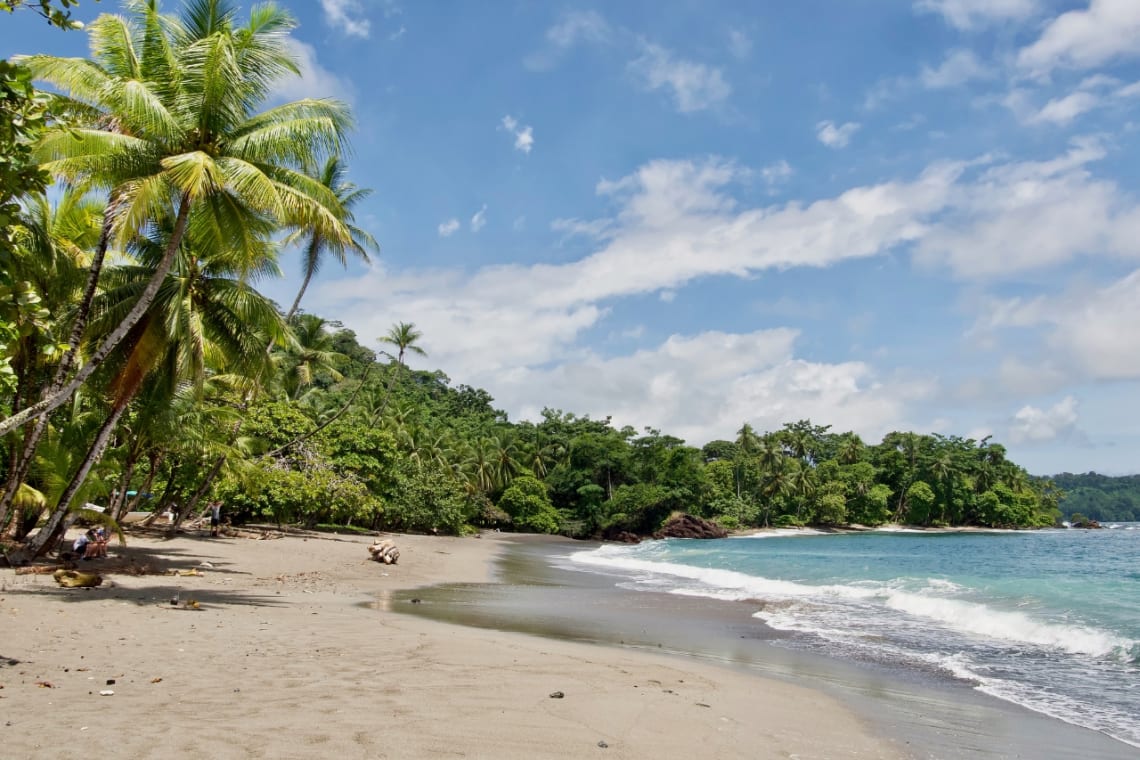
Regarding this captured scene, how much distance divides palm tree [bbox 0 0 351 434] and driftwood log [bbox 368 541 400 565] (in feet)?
39.6

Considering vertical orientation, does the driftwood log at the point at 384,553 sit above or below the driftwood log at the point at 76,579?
below

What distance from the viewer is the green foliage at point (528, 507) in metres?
59.9

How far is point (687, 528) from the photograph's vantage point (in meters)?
60.0

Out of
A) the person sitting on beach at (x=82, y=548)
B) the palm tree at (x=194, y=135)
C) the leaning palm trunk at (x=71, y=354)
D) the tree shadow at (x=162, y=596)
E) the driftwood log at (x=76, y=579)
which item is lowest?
the tree shadow at (x=162, y=596)

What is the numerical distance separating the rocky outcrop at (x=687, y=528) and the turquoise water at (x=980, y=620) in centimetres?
3279

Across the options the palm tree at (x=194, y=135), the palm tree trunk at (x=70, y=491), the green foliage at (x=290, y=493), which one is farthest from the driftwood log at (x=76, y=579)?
the green foliage at (x=290, y=493)

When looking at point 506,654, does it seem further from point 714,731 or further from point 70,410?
point 70,410

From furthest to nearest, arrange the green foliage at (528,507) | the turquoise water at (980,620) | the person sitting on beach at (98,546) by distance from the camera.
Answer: the green foliage at (528,507) < the person sitting on beach at (98,546) < the turquoise water at (980,620)

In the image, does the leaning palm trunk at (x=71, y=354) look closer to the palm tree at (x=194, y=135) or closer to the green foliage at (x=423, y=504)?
the palm tree at (x=194, y=135)

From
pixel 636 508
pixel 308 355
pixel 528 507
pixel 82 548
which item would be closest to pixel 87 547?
pixel 82 548

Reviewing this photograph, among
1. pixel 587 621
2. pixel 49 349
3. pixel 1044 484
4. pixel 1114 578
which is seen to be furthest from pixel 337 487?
pixel 1044 484

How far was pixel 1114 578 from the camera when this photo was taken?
22750mm

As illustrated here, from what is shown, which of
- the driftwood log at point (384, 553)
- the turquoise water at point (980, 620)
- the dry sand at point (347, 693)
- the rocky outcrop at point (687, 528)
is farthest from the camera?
the rocky outcrop at point (687, 528)

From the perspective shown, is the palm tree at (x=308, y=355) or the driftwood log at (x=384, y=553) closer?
the driftwood log at (x=384, y=553)
